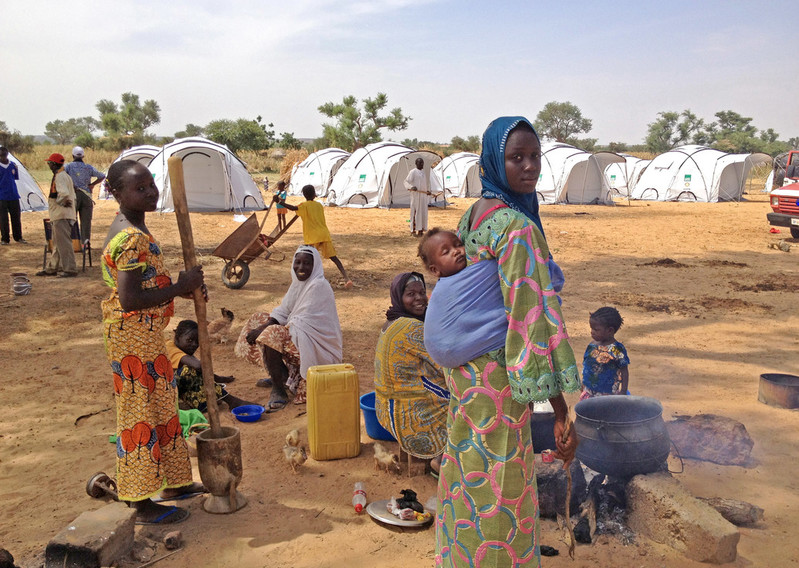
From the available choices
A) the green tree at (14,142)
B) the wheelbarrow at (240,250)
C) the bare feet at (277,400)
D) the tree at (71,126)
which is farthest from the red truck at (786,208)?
the tree at (71,126)

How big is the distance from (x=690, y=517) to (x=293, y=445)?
225cm

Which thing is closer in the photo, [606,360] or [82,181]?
[606,360]

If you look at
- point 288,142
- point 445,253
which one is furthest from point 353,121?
point 445,253

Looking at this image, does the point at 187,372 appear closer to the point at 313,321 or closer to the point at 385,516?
the point at 313,321

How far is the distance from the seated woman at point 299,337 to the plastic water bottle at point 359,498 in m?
1.46

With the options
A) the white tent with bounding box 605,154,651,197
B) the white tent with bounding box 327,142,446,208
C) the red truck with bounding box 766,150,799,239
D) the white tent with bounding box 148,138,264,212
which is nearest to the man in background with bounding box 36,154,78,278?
the white tent with bounding box 148,138,264,212

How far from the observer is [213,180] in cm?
1855

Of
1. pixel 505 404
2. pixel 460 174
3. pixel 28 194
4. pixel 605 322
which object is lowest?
pixel 605 322

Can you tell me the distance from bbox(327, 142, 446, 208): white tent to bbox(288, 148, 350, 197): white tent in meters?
1.53

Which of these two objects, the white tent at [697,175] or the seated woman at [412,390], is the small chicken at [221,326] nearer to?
the seated woman at [412,390]

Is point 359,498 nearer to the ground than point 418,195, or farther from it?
nearer to the ground

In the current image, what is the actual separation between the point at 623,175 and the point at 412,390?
25525mm

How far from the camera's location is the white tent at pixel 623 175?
26.6m

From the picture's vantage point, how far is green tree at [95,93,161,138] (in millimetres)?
55938
